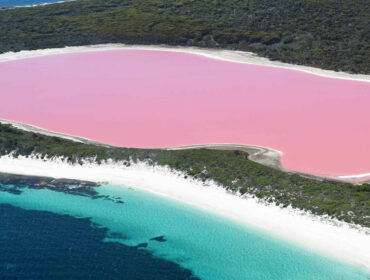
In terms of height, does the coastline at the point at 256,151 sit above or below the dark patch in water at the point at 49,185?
above

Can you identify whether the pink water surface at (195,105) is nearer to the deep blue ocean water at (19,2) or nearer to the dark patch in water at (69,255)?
the dark patch in water at (69,255)

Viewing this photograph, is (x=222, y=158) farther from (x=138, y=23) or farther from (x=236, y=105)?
(x=138, y=23)

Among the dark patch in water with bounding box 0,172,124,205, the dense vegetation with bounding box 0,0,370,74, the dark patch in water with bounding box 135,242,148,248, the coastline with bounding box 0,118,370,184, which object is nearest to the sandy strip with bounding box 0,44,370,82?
the dense vegetation with bounding box 0,0,370,74

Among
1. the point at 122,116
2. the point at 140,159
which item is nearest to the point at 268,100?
the point at 122,116

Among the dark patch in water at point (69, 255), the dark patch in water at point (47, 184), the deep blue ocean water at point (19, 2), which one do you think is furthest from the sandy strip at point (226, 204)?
the deep blue ocean water at point (19, 2)

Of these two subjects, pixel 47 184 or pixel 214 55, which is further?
pixel 214 55

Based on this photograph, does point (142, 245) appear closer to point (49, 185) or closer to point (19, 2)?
point (49, 185)

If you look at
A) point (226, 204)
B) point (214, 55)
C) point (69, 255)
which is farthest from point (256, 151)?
point (214, 55)
